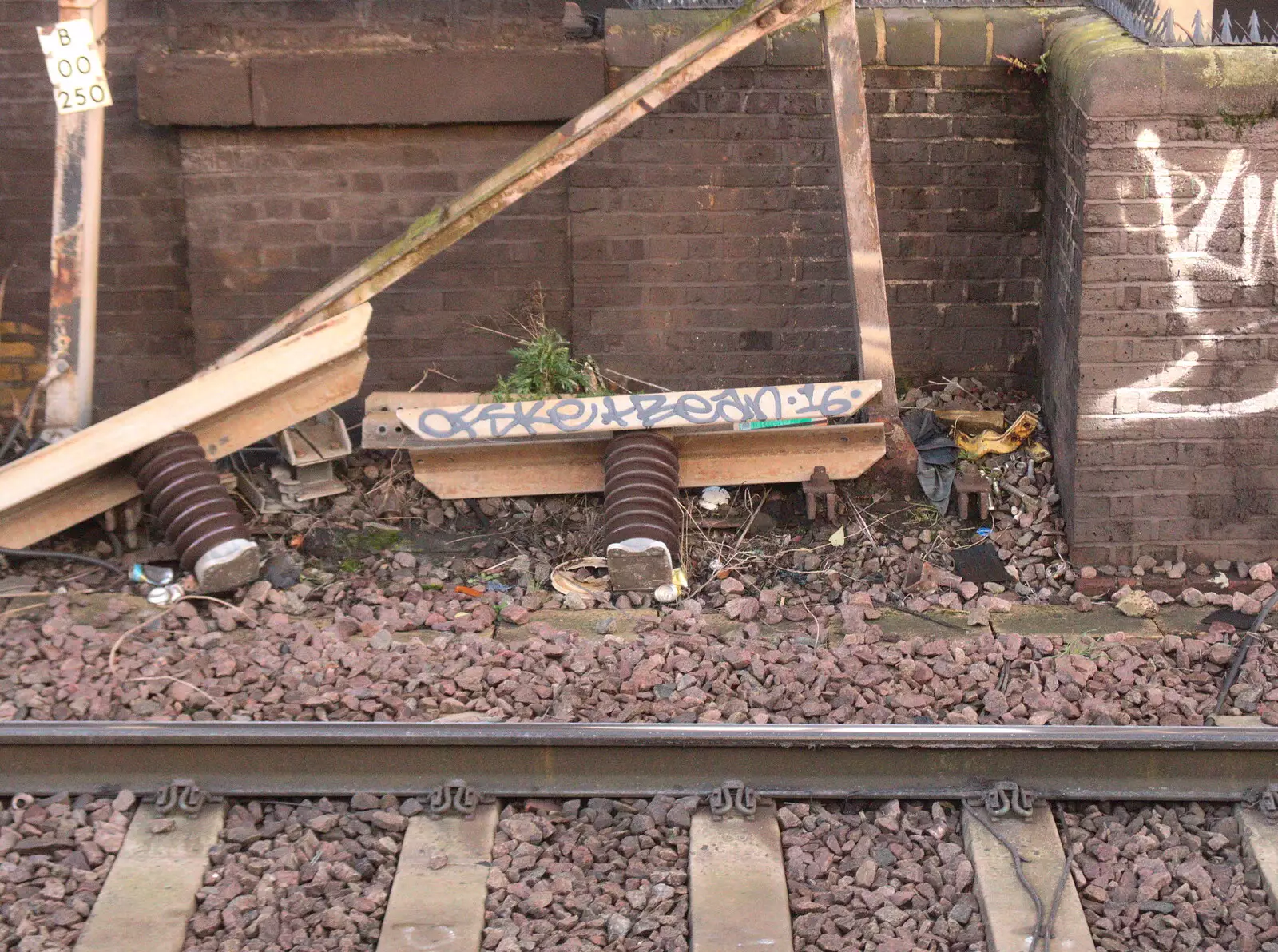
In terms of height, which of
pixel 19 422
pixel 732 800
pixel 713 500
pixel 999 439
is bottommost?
pixel 732 800

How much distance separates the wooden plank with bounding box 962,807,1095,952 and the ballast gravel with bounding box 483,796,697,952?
2.63 feet

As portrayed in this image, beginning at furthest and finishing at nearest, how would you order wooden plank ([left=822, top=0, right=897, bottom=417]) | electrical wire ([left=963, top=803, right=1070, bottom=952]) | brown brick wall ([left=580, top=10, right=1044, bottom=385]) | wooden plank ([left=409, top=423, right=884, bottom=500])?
brown brick wall ([left=580, top=10, right=1044, bottom=385]), wooden plank ([left=409, top=423, right=884, bottom=500]), wooden plank ([left=822, top=0, right=897, bottom=417]), electrical wire ([left=963, top=803, right=1070, bottom=952])

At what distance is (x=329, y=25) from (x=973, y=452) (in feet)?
11.3

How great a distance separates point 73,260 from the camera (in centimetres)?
620

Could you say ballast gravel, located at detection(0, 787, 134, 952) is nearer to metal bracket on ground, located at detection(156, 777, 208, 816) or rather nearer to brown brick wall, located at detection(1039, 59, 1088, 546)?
metal bracket on ground, located at detection(156, 777, 208, 816)

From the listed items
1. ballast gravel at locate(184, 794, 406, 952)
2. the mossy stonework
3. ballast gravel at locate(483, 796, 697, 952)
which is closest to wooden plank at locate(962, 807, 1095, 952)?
ballast gravel at locate(483, 796, 697, 952)

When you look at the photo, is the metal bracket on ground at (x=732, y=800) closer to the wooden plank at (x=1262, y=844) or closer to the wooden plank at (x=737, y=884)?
the wooden plank at (x=737, y=884)

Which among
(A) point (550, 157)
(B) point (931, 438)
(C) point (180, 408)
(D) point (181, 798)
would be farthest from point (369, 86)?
(D) point (181, 798)

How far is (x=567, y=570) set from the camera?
598 centimetres

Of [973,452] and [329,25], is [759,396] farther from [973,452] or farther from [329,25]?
[329,25]

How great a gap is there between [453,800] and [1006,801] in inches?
63.5

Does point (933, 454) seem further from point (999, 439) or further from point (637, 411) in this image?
point (637, 411)

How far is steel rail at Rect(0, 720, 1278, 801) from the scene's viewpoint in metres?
4.46

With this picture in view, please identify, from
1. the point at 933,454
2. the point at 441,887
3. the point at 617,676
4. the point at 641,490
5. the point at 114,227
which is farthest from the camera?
the point at 114,227
